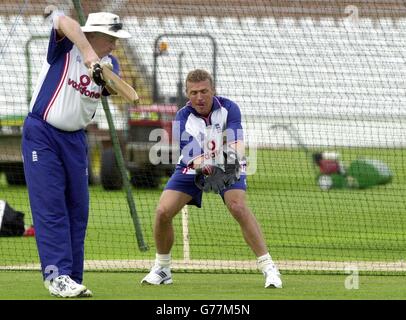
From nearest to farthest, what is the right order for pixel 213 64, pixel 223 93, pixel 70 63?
pixel 70 63 → pixel 213 64 → pixel 223 93

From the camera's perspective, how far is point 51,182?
8.88m

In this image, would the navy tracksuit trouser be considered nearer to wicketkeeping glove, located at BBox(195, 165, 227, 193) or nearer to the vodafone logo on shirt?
the vodafone logo on shirt

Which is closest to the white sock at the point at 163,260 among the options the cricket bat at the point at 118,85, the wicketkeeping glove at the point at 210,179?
the wicketkeeping glove at the point at 210,179

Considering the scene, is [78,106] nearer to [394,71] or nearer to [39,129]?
[39,129]

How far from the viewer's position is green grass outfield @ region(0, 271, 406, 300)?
9.12 m

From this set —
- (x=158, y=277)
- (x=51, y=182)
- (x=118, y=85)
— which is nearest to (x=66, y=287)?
(x=51, y=182)

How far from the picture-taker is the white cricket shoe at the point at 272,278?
31.7ft

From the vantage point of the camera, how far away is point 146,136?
19.7 m

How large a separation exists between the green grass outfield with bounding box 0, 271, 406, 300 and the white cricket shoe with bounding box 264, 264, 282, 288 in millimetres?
71

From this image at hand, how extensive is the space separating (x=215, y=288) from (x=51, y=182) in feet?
5.83

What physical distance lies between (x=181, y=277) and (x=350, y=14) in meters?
4.22

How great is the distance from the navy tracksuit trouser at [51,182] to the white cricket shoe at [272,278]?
67.1 inches

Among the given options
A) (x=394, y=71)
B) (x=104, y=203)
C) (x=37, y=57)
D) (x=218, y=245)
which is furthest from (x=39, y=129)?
(x=37, y=57)

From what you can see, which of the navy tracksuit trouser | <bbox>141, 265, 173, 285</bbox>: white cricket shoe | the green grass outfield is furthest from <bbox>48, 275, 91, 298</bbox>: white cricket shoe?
<bbox>141, 265, 173, 285</bbox>: white cricket shoe
